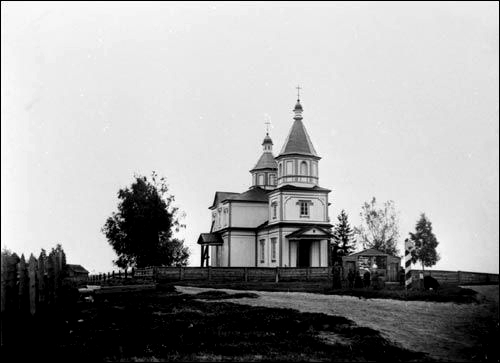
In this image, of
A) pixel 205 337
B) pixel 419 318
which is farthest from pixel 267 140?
pixel 205 337

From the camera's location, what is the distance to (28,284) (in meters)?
11.5

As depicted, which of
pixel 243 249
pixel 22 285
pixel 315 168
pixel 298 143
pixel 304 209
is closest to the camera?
pixel 22 285


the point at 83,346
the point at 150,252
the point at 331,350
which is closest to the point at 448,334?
the point at 331,350

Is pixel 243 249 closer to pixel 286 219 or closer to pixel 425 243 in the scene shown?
pixel 286 219

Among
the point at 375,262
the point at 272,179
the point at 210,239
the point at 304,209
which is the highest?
the point at 272,179

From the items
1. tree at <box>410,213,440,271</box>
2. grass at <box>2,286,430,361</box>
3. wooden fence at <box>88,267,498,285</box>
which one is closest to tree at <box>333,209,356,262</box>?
tree at <box>410,213,440,271</box>

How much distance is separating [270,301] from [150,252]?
37030 mm

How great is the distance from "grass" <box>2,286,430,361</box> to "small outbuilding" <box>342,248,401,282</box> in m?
22.0

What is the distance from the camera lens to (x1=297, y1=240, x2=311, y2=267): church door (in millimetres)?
48250

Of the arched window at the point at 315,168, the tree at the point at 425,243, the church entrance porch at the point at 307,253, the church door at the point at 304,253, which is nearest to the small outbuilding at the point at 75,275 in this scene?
the church entrance porch at the point at 307,253

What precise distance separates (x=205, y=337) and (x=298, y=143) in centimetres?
3870

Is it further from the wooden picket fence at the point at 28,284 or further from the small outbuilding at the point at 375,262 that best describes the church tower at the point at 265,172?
the wooden picket fence at the point at 28,284

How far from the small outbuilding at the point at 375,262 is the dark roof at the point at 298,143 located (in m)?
13.2

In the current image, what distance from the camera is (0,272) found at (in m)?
9.97
